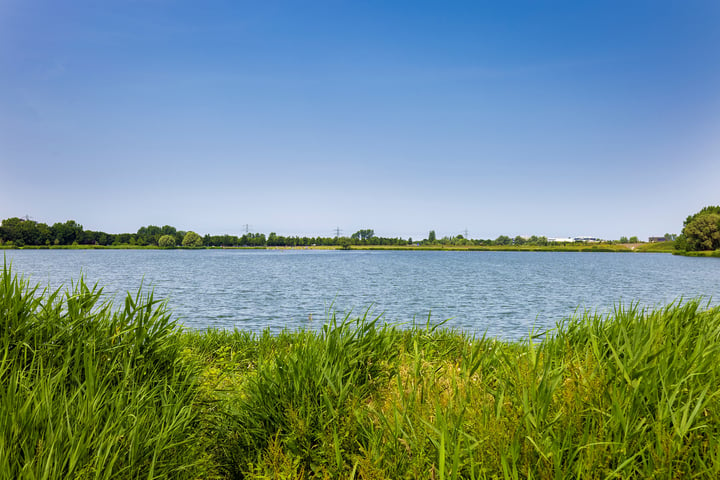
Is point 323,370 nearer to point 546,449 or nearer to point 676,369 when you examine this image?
point 546,449

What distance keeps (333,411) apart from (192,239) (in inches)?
8124

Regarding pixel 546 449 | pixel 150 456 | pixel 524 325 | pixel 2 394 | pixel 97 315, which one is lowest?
pixel 524 325

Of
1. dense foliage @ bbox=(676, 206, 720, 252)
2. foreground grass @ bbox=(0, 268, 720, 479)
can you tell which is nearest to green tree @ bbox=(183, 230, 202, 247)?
dense foliage @ bbox=(676, 206, 720, 252)

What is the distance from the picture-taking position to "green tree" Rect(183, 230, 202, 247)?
19262cm

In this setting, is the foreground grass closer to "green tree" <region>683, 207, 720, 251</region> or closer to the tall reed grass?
the tall reed grass

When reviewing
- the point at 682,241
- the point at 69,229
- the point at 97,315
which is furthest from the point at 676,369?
the point at 69,229

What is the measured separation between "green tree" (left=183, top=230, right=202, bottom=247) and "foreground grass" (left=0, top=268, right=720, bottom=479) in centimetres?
20300

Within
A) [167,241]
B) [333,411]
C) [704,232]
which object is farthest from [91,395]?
[167,241]

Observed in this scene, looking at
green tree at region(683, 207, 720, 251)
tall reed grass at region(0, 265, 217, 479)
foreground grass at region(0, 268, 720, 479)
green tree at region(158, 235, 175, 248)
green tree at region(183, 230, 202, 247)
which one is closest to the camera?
tall reed grass at region(0, 265, 217, 479)

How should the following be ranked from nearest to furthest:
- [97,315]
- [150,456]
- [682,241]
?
1. [150,456]
2. [97,315]
3. [682,241]

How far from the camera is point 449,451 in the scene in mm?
3109

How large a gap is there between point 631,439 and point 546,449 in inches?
27.6

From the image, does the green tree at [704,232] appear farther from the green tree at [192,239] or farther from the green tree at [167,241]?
the green tree at [167,241]

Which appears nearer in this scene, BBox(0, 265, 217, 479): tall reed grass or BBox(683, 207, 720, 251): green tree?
BBox(0, 265, 217, 479): tall reed grass
